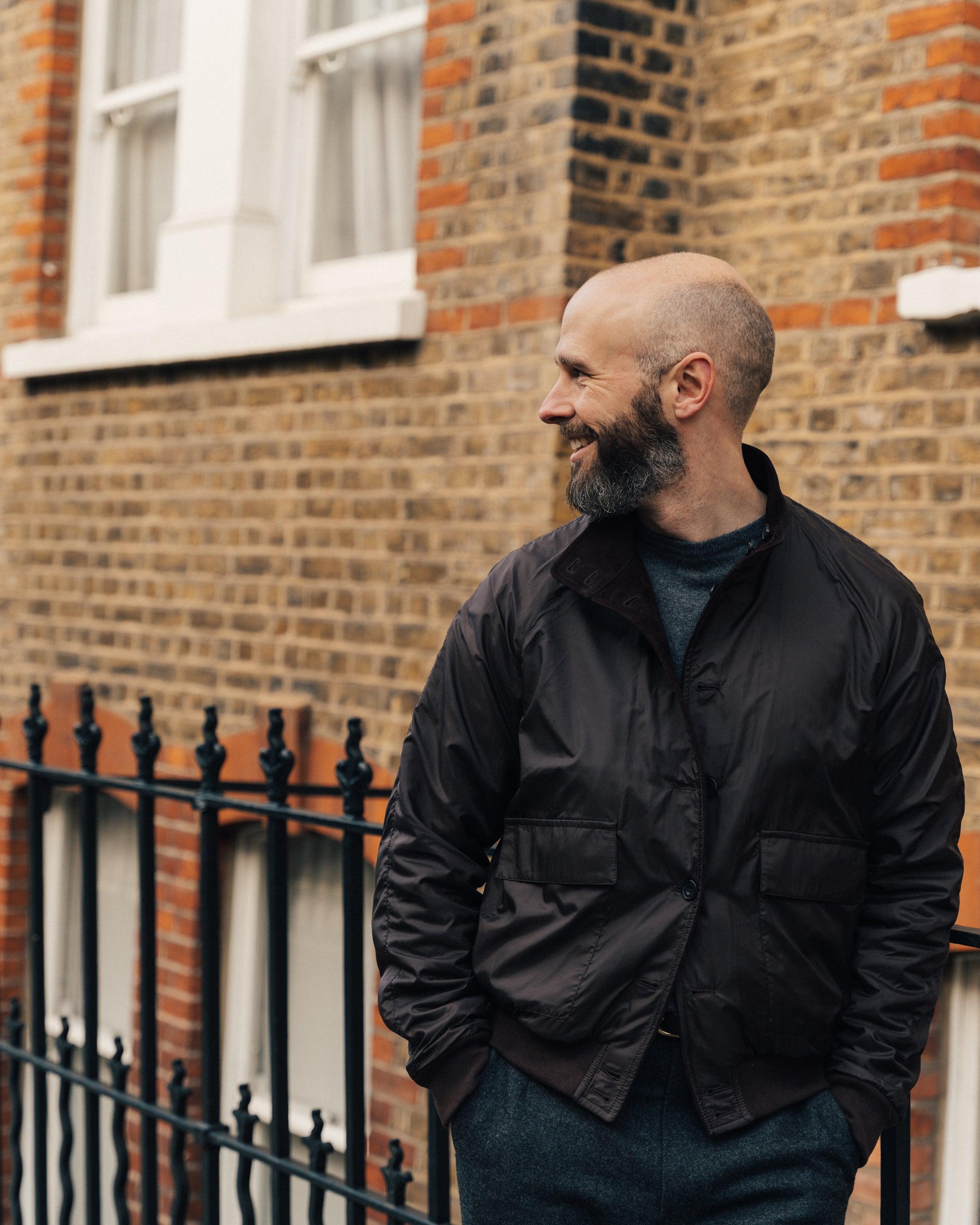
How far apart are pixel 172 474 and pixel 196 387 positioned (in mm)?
373

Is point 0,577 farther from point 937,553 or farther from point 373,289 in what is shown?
point 937,553

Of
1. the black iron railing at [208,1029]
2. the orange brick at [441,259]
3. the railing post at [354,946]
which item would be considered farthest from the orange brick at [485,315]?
the railing post at [354,946]

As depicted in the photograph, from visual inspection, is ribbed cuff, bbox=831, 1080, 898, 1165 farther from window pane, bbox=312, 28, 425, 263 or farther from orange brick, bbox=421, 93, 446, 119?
window pane, bbox=312, 28, 425, 263

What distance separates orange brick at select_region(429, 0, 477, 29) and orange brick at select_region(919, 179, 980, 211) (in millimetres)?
1672

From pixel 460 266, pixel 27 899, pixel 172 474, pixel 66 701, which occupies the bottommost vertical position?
pixel 27 899

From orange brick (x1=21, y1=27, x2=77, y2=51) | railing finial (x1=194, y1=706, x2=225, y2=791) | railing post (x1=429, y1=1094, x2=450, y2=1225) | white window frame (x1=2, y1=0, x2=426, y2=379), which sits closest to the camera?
railing post (x1=429, y1=1094, x2=450, y2=1225)

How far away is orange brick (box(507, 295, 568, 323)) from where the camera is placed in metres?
4.82

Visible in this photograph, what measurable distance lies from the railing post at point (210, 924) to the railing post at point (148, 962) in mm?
147

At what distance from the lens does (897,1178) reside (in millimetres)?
2564

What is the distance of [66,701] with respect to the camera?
6746 millimetres

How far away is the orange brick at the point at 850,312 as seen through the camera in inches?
182

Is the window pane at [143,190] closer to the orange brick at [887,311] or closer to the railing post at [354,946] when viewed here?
the orange brick at [887,311]

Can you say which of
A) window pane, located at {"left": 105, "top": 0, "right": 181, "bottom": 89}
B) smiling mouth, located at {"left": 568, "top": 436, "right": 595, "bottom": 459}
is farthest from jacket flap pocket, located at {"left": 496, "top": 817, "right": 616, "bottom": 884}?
window pane, located at {"left": 105, "top": 0, "right": 181, "bottom": 89}

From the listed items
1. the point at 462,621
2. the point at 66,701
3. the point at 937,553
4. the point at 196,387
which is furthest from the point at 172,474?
the point at 462,621
